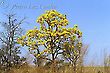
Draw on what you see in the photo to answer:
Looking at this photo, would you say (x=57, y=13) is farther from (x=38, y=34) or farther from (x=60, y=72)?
(x=60, y=72)

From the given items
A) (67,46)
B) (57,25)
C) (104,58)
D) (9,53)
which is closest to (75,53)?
(67,46)

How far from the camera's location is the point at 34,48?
3709 centimetres

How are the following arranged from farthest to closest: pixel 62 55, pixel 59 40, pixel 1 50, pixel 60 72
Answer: pixel 62 55
pixel 59 40
pixel 1 50
pixel 60 72

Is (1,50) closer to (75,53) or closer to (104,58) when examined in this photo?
(75,53)

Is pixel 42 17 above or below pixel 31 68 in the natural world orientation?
above

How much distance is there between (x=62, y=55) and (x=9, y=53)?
9506mm

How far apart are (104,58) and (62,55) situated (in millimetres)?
20760

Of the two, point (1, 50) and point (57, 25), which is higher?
point (57, 25)

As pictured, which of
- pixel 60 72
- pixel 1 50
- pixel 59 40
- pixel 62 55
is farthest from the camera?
pixel 62 55

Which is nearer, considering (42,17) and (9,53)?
(9,53)

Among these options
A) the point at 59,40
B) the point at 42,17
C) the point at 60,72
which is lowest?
the point at 60,72

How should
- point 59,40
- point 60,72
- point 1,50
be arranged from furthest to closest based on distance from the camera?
point 59,40
point 1,50
point 60,72

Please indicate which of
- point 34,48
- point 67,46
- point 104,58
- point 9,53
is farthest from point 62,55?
point 104,58

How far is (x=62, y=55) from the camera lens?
37.8 metres
